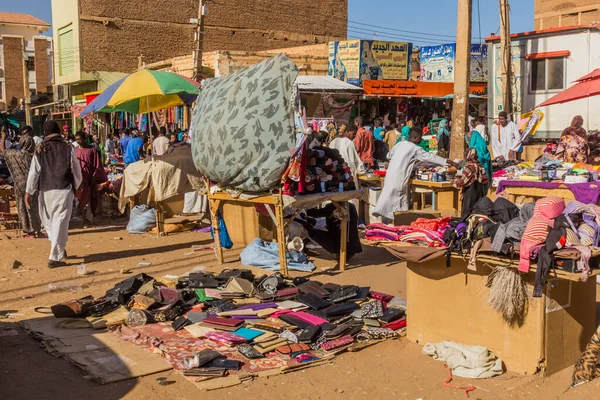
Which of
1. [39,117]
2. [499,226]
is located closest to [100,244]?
Result: [499,226]

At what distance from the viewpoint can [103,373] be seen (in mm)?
5602

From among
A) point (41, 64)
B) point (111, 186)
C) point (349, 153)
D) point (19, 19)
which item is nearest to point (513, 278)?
point (349, 153)

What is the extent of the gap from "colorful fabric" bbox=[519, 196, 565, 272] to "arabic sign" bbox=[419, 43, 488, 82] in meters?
23.0

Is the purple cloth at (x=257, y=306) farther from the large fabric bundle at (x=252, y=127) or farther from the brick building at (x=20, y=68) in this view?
the brick building at (x=20, y=68)

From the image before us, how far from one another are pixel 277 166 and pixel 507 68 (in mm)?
12352

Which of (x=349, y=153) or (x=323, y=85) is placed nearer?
(x=349, y=153)

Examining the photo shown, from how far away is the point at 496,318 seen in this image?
18.3ft

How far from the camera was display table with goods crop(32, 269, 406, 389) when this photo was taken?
575 cm

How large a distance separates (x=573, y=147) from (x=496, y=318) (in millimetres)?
5605

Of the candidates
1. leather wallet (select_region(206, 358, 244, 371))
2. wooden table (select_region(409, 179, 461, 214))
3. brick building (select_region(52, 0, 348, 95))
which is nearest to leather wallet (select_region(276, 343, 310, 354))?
leather wallet (select_region(206, 358, 244, 371))

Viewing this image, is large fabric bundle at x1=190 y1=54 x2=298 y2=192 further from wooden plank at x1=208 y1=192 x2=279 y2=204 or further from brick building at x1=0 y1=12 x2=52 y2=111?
brick building at x1=0 y1=12 x2=52 y2=111

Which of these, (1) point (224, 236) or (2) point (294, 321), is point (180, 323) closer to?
(2) point (294, 321)

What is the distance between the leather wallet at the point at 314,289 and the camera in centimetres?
718

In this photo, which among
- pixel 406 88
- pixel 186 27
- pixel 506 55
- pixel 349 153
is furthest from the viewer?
pixel 186 27
